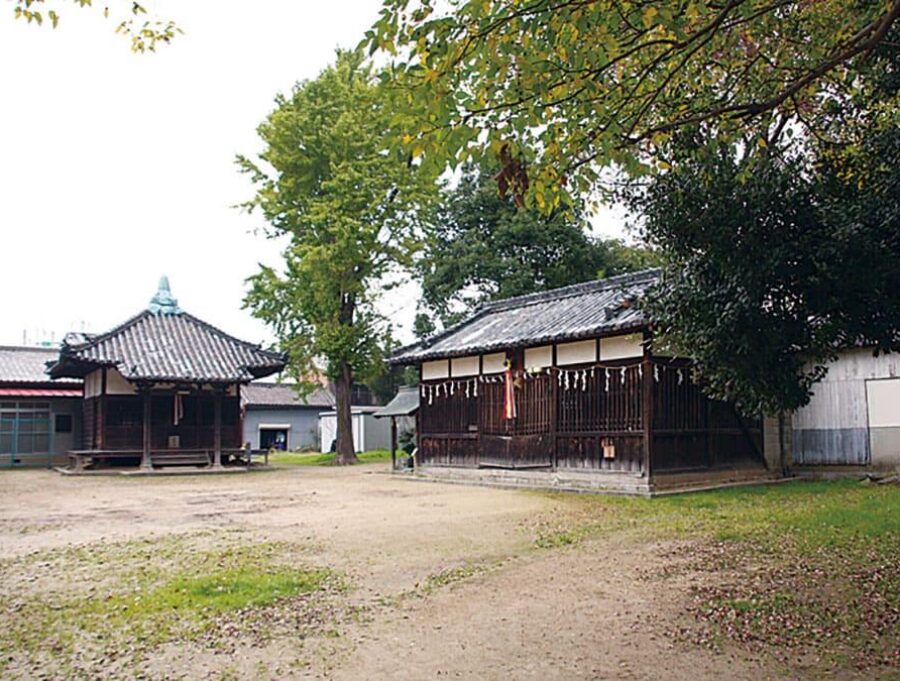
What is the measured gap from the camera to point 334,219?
25.3 metres

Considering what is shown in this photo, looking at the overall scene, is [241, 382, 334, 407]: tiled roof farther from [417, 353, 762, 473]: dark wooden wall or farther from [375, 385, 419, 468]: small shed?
[417, 353, 762, 473]: dark wooden wall

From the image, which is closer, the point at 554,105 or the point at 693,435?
the point at 554,105

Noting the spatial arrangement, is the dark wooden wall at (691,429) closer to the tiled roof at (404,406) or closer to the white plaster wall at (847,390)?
the white plaster wall at (847,390)

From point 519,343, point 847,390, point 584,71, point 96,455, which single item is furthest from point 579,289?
point 96,455

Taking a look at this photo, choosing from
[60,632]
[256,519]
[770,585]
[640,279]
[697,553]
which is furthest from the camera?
[640,279]

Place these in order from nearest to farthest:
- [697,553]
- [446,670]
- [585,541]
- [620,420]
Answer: [446,670] → [697,553] → [585,541] → [620,420]

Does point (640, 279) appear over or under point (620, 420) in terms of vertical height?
over

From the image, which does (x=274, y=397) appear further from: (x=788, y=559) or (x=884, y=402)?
(x=788, y=559)

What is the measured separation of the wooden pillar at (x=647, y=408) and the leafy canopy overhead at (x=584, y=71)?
7.55m

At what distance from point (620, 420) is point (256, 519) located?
726 centimetres

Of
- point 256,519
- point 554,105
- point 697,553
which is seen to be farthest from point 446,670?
point 256,519

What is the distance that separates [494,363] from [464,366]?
3.94 feet

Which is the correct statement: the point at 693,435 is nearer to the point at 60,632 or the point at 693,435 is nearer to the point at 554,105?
the point at 554,105

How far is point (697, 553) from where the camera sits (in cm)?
813
